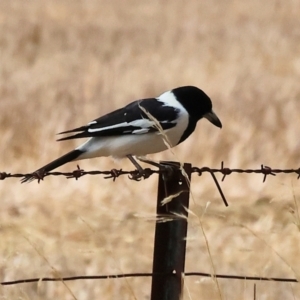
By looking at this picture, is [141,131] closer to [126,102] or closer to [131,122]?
[131,122]

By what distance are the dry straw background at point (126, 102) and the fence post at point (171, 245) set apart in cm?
11

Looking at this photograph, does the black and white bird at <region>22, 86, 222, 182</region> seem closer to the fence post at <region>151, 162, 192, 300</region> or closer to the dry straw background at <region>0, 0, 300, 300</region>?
the dry straw background at <region>0, 0, 300, 300</region>

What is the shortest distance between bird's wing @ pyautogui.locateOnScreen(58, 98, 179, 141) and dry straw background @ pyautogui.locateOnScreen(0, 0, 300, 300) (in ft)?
1.35

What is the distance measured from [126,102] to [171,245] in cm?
674

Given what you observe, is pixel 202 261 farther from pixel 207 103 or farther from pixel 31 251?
pixel 207 103

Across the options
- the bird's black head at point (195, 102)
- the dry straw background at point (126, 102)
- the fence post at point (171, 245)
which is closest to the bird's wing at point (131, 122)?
the bird's black head at point (195, 102)

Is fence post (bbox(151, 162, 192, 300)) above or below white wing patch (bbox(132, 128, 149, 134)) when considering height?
below

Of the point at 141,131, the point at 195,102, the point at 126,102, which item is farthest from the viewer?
the point at 126,102

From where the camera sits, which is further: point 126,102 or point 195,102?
point 126,102

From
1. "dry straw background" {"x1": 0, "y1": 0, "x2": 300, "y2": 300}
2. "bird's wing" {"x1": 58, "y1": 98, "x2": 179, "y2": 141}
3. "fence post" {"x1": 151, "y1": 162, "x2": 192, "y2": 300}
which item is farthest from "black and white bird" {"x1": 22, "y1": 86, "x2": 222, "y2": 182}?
"fence post" {"x1": 151, "y1": 162, "x2": 192, "y2": 300}

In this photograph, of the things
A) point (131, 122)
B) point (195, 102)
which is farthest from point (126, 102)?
point (131, 122)

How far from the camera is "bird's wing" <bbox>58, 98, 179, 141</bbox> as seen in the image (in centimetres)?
353

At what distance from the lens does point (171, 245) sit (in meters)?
2.50

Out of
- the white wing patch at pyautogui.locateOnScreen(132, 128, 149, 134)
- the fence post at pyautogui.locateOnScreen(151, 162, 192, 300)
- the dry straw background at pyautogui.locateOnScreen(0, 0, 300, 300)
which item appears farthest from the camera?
the dry straw background at pyautogui.locateOnScreen(0, 0, 300, 300)
